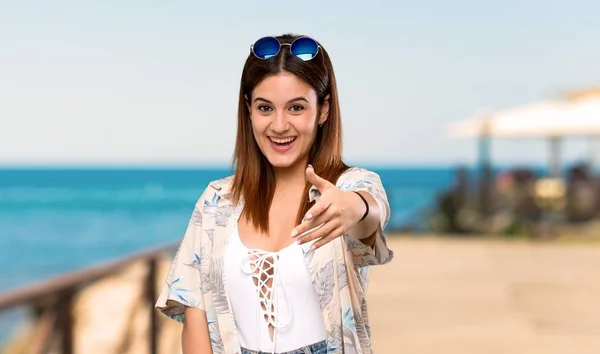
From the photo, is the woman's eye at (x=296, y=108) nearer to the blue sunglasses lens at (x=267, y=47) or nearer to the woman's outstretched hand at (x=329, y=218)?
the blue sunglasses lens at (x=267, y=47)

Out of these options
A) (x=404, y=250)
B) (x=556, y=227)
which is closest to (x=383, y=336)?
(x=404, y=250)

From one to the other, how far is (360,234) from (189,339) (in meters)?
0.50

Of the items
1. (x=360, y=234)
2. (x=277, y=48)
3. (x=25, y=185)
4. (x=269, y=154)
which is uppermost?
(x=277, y=48)

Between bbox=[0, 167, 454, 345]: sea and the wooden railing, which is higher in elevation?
the wooden railing

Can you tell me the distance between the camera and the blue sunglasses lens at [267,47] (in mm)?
2225

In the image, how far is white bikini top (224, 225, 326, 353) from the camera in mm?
2131

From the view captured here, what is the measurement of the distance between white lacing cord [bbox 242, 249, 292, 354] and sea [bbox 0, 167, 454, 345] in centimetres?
1505

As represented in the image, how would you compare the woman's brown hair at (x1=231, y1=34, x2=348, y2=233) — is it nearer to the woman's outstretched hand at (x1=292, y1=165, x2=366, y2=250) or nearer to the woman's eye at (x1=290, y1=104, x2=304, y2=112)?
the woman's eye at (x1=290, y1=104, x2=304, y2=112)

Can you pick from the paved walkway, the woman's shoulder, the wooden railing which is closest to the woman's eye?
the woman's shoulder

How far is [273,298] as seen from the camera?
2145 millimetres

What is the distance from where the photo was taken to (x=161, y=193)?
9031cm

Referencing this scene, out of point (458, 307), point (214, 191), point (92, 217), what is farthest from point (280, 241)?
point (92, 217)

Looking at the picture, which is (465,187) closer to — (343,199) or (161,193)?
(343,199)

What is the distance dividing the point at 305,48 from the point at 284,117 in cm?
17
